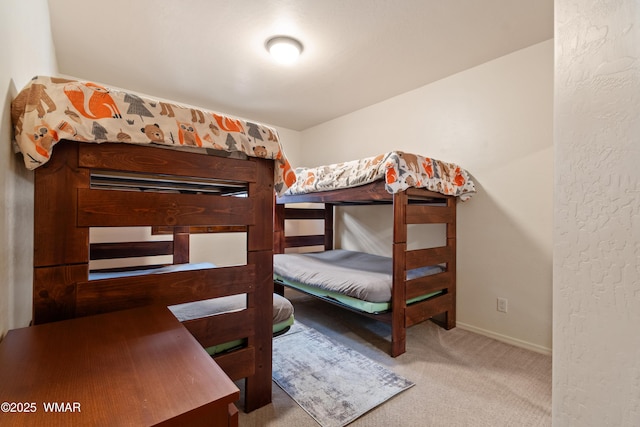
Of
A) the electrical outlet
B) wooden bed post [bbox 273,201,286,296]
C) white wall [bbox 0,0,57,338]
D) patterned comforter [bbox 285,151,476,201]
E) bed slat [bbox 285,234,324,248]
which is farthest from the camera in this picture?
bed slat [bbox 285,234,324,248]

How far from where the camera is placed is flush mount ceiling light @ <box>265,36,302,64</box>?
2062mm

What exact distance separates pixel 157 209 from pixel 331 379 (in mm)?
1335

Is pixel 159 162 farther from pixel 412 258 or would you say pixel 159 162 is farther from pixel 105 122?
pixel 412 258

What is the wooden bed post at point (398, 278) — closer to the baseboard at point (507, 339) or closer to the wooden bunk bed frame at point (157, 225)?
the baseboard at point (507, 339)

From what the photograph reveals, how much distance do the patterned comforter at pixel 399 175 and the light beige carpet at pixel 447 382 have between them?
114 cm

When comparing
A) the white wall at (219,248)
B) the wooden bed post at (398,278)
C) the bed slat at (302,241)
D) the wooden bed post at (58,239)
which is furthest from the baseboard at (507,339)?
the wooden bed post at (58,239)

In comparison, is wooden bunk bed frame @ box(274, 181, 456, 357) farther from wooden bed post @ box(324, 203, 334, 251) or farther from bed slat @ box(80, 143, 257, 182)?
bed slat @ box(80, 143, 257, 182)

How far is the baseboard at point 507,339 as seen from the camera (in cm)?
208

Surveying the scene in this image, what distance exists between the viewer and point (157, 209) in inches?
43.9

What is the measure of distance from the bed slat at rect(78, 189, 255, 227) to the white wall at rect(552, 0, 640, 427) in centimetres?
114

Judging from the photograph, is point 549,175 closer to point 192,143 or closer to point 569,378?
point 569,378

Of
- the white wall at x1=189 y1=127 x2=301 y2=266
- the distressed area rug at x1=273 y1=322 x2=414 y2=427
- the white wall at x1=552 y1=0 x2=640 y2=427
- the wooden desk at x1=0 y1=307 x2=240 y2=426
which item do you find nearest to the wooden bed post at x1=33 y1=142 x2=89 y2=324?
the wooden desk at x1=0 y1=307 x2=240 y2=426

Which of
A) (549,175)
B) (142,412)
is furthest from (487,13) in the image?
(142,412)

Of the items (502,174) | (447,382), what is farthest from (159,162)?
(502,174)
